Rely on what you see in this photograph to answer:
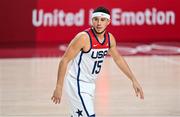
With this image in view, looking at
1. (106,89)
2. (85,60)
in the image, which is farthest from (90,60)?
(106,89)

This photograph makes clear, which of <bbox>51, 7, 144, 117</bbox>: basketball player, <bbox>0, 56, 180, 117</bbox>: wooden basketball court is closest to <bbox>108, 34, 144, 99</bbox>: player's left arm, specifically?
<bbox>51, 7, 144, 117</bbox>: basketball player

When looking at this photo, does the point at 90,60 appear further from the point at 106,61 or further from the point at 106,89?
the point at 106,61

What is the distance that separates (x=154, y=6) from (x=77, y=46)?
1241cm

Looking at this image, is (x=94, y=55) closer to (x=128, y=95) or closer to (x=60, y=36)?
(x=128, y=95)

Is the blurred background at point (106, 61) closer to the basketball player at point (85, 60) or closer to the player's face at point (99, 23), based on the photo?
the basketball player at point (85, 60)

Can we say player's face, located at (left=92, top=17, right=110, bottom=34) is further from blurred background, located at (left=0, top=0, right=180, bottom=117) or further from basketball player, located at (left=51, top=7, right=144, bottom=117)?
blurred background, located at (left=0, top=0, right=180, bottom=117)

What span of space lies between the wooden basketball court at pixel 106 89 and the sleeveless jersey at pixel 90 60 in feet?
8.41

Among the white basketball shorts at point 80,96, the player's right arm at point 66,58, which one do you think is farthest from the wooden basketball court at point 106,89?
the player's right arm at point 66,58

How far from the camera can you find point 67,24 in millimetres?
17641

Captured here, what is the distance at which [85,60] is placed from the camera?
5.74 meters

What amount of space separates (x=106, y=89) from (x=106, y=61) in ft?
13.3

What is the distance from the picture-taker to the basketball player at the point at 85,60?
5.63m

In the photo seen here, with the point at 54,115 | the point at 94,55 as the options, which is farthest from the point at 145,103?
the point at 94,55

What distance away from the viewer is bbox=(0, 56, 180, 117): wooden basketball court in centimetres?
863
